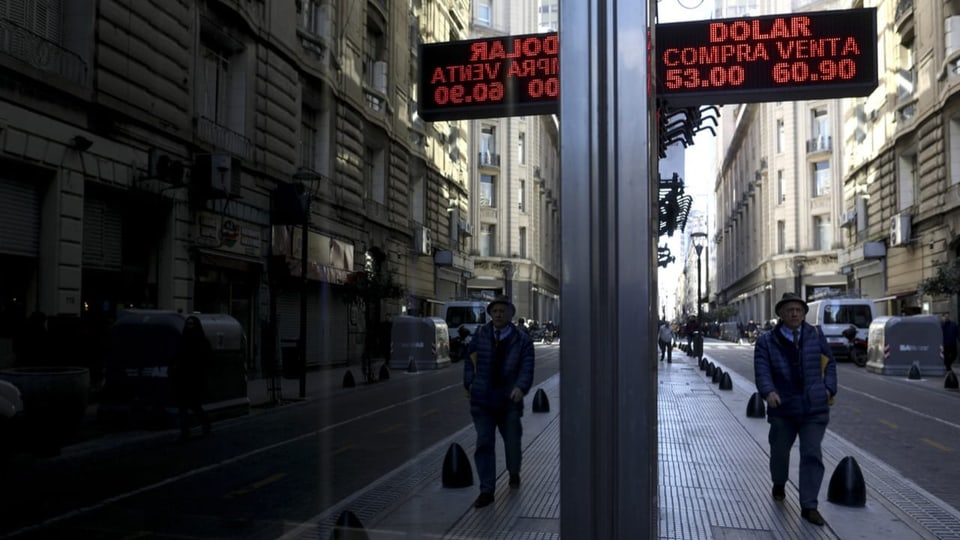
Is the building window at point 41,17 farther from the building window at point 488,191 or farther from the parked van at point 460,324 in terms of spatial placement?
the parked van at point 460,324

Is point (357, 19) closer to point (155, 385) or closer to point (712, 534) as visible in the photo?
point (712, 534)

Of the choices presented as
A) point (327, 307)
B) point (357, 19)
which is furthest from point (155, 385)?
point (327, 307)

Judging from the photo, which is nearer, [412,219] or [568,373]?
[568,373]

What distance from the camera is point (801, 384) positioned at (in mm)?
5883

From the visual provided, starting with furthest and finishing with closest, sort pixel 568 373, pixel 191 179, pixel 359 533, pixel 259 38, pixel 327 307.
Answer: pixel 327 307 → pixel 191 179 → pixel 259 38 → pixel 359 533 → pixel 568 373

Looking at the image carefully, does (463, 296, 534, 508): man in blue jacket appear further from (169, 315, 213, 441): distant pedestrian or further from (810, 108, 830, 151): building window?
(169, 315, 213, 441): distant pedestrian

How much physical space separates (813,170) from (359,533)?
1053cm

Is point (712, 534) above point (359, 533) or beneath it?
beneath

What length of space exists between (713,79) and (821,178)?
7958 mm

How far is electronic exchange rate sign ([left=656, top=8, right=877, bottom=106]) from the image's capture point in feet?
14.8

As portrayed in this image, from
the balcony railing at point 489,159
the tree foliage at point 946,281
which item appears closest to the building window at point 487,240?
the balcony railing at point 489,159

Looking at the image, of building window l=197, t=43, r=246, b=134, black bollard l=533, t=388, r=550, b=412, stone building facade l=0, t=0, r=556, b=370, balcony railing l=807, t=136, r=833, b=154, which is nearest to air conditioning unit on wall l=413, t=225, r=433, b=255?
stone building facade l=0, t=0, r=556, b=370

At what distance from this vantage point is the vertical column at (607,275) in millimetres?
1842

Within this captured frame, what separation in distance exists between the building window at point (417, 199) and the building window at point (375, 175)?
0.45 metres
